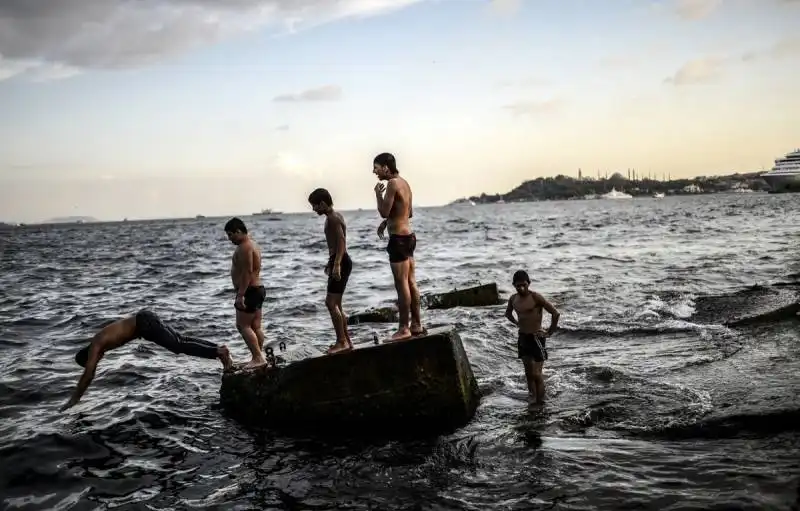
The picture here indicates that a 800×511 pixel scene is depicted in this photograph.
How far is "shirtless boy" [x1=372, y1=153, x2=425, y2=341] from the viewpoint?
273 inches

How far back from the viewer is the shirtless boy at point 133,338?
8.08m

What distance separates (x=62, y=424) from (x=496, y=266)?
2039cm

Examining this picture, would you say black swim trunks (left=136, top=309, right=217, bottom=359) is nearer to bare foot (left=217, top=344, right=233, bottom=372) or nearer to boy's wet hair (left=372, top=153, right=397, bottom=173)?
bare foot (left=217, top=344, right=233, bottom=372)

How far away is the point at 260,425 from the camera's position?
7.63 m

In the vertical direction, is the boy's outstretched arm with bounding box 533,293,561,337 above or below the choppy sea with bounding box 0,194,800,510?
above

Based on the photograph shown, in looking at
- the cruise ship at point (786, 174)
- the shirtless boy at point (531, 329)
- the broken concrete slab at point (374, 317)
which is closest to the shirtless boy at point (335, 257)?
the shirtless boy at point (531, 329)

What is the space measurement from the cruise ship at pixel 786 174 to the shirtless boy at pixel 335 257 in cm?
14559

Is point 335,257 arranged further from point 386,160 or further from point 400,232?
point 386,160

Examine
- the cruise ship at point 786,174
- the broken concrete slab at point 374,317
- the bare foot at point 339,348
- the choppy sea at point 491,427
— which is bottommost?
the choppy sea at point 491,427

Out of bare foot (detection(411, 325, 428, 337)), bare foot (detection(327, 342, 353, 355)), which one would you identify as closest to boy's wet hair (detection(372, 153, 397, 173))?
bare foot (detection(411, 325, 428, 337))

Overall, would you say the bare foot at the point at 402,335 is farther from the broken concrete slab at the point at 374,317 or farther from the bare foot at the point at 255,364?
the broken concrete slab at the point at 374,317

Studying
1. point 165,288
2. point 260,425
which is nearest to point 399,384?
point 260,425

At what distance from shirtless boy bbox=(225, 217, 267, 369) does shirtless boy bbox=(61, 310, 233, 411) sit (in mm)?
439

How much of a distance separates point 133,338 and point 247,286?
5.64 ft
